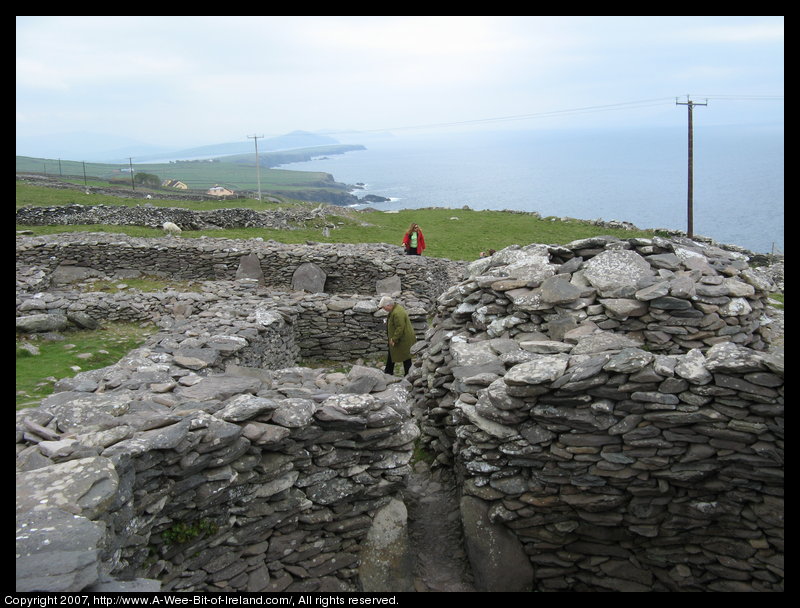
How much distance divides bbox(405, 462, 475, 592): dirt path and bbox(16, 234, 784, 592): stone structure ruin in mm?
266

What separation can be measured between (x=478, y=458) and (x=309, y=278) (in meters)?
14.2

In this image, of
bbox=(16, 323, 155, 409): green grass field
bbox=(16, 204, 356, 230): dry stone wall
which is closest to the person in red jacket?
bbox=(16, 323, 155, 409): green grass field

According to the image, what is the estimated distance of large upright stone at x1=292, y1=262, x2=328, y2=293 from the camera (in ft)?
68.6

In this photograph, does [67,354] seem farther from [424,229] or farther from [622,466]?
[424,229]

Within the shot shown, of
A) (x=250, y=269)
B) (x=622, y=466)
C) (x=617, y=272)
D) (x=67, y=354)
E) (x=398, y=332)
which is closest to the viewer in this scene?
(x=622, y=466)

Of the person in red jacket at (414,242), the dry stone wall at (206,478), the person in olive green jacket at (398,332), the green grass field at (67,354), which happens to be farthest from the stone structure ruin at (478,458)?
the person in red jacket at (414,242)

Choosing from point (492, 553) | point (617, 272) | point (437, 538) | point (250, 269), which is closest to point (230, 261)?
point (250, 269)

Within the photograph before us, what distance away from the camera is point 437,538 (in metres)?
8.38

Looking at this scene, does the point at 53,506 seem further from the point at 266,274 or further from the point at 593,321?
the point at 266,274

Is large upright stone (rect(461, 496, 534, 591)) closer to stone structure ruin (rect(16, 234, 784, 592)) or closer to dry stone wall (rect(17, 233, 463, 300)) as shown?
stone structure ruin (rect(16, 234, 784, 592))

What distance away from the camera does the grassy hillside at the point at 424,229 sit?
28.4m

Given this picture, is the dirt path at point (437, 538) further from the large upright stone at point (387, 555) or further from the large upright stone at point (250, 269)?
the large upright stone at point (250, 269)

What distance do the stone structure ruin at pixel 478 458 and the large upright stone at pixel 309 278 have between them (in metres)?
10.2
